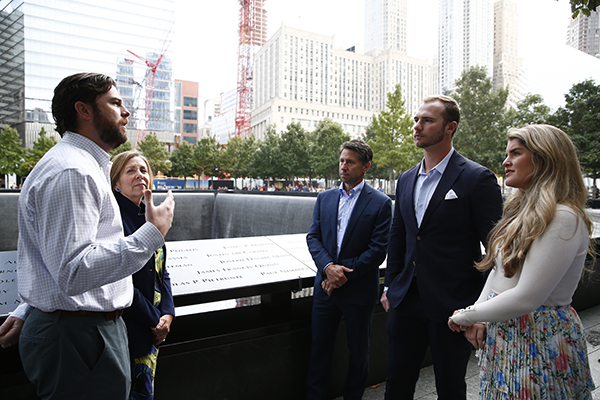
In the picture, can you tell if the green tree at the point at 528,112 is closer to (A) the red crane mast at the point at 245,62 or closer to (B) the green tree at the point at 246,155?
(B) the green tree at the point at 246,155

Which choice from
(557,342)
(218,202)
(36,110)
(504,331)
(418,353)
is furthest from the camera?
(36,110)

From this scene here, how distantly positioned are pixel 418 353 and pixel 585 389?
2.87 feet

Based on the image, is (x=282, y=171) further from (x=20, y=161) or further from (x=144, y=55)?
(x=144, y=55)

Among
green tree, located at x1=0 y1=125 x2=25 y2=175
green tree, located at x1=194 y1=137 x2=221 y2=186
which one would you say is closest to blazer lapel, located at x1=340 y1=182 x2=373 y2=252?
green tree, located at x1=0 y1=125 x2=25 y2=175

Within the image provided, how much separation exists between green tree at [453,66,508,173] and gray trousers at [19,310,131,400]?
1325 inches

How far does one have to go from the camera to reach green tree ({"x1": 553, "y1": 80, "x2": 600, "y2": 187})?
22.9 meters

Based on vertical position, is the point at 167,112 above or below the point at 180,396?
above

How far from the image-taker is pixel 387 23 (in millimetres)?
144375

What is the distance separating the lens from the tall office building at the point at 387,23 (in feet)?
474

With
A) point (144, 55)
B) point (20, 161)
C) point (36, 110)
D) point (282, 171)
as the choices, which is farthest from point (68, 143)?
point (144, 55)

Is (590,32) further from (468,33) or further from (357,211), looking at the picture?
(468,33)

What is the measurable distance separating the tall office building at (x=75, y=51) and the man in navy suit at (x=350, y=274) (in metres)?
75.8

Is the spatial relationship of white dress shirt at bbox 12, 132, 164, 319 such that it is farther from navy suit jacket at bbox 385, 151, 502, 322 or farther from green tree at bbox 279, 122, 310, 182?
green tree at bbox 279, 122, 310, 182

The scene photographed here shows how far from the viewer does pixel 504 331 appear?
1.69 m
